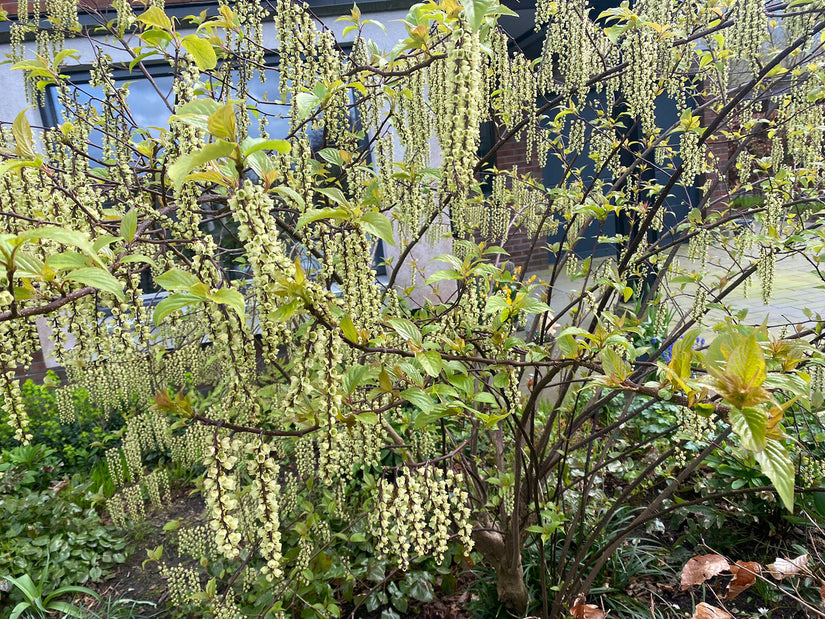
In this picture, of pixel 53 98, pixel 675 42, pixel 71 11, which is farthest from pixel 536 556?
pixel 53 98

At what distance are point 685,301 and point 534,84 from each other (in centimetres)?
535

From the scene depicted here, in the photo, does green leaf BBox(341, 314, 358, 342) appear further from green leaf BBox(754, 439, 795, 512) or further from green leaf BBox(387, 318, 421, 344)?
green leaf BBox(754, 439, 795, 512)

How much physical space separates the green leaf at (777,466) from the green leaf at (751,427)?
0.02m

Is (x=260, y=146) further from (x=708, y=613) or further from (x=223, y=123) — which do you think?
(x=708, y=613)

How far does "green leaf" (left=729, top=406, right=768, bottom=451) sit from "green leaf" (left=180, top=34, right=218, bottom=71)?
1.66 metres

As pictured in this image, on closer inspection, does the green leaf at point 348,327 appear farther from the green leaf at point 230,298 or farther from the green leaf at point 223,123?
the green leaf at point 223,123

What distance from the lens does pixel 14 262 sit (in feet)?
3.49

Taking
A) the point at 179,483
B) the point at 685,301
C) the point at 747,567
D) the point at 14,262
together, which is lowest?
the point at 179,483

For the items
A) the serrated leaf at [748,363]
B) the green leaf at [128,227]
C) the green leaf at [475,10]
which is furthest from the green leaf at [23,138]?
the serrated leaf at [748,363]

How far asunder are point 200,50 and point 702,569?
6.87 feet

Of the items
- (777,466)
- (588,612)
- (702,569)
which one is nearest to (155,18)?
(777,466)

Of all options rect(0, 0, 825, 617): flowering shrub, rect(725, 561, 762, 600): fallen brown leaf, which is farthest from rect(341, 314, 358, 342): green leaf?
rect(725, 561, 762, 600): fallen brown leaf

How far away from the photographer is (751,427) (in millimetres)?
1101

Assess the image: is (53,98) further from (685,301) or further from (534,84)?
(685,301)
